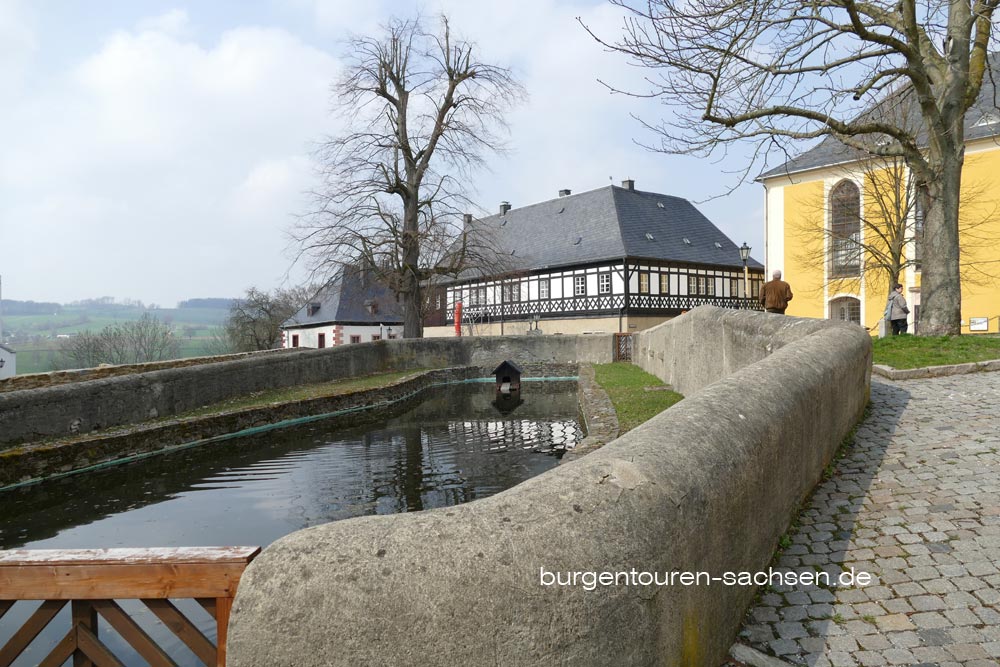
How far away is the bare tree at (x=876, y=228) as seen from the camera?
25.0m

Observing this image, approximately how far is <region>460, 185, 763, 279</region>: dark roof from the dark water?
2261 centimetres

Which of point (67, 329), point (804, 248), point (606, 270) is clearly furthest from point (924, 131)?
point (67, 329)

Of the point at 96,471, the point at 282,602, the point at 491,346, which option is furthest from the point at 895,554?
the point at 491,346

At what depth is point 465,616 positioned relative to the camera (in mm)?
2109

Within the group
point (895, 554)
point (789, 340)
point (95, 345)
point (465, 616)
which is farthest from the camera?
point (95, 345)

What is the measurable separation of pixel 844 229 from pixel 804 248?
69.7 inches

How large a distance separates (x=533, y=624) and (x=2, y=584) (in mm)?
1930

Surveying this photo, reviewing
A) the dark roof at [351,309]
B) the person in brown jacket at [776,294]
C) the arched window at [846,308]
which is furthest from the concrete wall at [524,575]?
the dark roof at [351,309]

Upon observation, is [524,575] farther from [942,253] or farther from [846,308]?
[846,308]

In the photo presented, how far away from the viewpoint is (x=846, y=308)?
2961 centimetres

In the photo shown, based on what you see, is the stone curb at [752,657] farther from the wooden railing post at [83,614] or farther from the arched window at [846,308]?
the arched window at [846,308]

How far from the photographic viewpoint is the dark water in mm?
6445

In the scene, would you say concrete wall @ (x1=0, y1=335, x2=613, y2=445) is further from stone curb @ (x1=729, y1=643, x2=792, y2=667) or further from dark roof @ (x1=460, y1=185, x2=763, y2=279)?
stone curb @ (x1=729, y1=643, x2=792, y2=667)

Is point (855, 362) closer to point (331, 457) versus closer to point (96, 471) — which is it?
point (331, 457)
